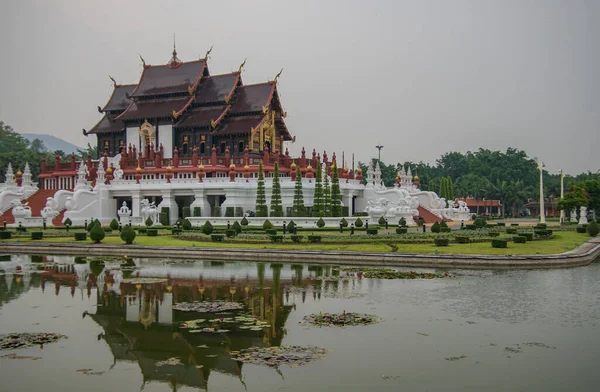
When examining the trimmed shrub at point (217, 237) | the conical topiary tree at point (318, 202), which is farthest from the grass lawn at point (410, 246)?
the conical topiary tree at point (318, 202)

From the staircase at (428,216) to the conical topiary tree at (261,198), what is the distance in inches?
557

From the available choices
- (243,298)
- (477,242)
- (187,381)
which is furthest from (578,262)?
(187,381)

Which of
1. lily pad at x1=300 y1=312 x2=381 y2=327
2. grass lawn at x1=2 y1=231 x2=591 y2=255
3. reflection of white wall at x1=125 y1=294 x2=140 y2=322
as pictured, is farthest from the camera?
grass lawn at x1=2 y1=231 x2=591 y2=255

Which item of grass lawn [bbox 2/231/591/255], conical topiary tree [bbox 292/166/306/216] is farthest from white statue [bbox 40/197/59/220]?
conical topiary tree [bbox 292/166/306/216]

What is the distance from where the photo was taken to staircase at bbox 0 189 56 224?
5051 cm

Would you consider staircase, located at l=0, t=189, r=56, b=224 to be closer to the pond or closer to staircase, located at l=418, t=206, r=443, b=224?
the pond

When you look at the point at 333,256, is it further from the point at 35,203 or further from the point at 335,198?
the point at 35,203

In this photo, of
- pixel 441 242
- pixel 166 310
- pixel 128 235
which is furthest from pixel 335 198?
pixel 166 310

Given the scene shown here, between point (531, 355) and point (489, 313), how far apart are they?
13.2ft

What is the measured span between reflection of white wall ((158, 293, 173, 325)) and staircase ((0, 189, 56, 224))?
34647mm

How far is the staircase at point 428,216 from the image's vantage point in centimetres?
5359

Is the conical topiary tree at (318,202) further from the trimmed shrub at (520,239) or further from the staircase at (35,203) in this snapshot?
the staircase at (35,203)

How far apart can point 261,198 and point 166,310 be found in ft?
98.3

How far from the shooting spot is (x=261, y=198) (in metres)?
47.8
